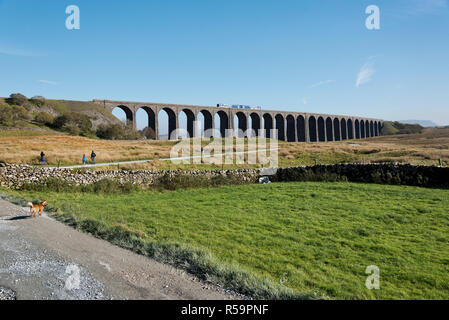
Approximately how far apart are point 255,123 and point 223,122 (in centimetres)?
1129

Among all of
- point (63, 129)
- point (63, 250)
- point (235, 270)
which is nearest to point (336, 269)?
point (235, 270)

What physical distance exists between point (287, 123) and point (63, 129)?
2628 inches

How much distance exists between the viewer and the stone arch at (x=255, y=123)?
8359cm

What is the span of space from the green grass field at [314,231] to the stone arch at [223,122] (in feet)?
213

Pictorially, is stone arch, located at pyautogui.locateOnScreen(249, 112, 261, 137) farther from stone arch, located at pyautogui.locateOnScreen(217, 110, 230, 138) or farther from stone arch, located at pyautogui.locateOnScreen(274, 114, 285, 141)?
stone arch, located at pyautogui.locateOnScreen(274, 114, 285, 141)

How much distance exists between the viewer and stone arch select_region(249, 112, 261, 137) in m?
83.6

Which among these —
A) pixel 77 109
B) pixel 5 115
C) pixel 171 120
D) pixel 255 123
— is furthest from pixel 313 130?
pixel 5 115

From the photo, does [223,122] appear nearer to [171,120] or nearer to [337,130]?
[171,120]

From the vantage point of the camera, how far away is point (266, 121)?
90125 millimetres

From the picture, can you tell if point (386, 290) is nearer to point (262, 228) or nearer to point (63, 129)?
point (262, 228)

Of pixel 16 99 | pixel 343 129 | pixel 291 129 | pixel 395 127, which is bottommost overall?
pixel 291 129

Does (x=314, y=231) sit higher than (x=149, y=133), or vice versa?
(x=149, y=133)

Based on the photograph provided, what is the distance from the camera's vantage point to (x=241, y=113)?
3179 inches
